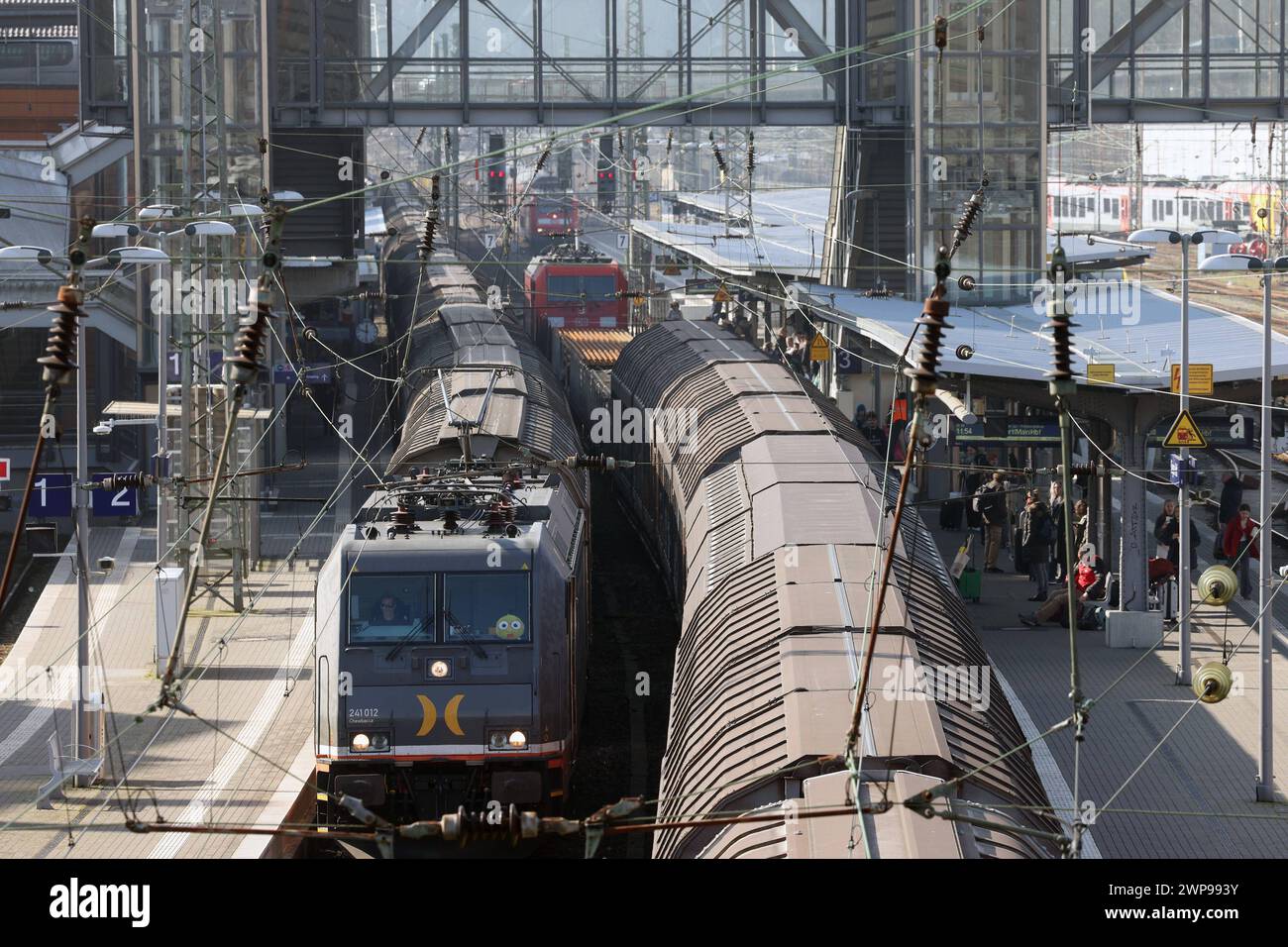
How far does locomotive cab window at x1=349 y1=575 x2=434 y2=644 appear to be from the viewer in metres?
14.5

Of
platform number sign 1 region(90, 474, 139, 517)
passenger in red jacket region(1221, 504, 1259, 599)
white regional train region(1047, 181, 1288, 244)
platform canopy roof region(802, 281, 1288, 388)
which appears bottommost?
passenger in red jacket region(1221, 504, 1259, 599)

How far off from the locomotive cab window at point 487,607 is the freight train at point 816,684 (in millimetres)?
1322

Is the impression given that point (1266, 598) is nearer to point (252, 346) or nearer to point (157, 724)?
point (252, 346)

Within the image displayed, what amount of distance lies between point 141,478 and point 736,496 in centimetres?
648

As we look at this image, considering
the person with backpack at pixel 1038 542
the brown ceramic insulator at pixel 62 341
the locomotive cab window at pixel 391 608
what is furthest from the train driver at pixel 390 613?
the person with backpack at pixel 1038 542

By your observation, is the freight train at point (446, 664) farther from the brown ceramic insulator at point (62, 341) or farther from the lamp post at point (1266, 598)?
the lamp post at point (1266, 598)

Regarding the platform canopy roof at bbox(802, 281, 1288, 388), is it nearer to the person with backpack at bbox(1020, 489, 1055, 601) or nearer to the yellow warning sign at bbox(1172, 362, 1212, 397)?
the yellow warning sign at bbox(1172, 362, 1212, 397)

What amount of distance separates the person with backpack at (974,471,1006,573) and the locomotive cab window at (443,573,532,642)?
12109mm

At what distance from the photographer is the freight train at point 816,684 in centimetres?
940

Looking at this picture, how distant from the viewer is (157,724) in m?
20.0

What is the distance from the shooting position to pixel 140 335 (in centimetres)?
3306
